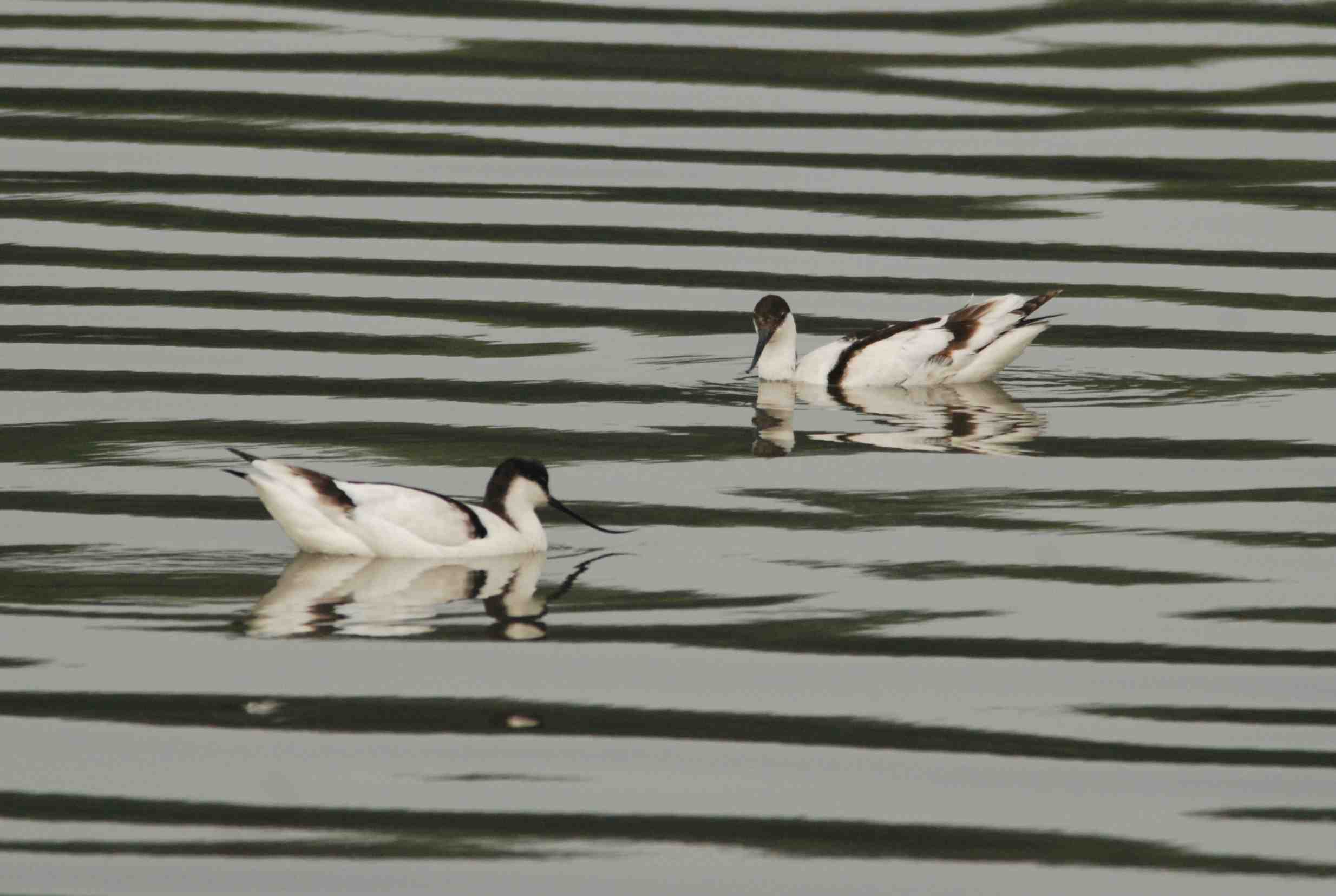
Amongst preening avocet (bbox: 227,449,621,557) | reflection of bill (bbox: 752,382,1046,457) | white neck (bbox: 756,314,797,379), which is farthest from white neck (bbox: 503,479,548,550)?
white neck (bbox: 756,314,797,379)

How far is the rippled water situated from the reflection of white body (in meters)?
0.03

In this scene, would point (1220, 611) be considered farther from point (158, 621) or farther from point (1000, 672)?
point (158, 621)

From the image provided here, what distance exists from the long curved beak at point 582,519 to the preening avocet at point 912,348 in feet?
10.6

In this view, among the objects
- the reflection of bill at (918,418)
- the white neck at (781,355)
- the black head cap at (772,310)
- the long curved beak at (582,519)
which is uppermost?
the black head cap at (772,310)

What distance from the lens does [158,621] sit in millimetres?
8742

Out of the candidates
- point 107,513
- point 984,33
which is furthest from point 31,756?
point 984,33

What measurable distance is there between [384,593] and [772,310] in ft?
15.2

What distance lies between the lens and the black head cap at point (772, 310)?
13500mm

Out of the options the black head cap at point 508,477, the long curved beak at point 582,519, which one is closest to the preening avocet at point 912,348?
the long curved beak at point 582,519

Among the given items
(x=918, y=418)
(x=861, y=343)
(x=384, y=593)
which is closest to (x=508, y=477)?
(x=384, y=593)

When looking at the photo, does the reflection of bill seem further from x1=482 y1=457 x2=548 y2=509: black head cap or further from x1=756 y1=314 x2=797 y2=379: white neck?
x1=482 y1=457 x2=548 y2=509: black head cap

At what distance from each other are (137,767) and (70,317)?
6.82 meters

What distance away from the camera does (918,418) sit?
1295cm

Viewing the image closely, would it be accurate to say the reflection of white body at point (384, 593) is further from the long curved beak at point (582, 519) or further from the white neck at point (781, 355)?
the white neck at point (781, 355)
